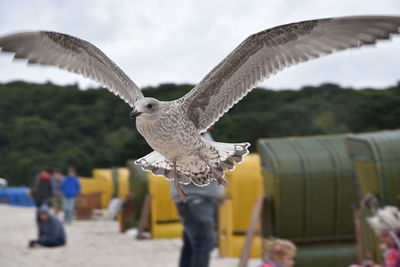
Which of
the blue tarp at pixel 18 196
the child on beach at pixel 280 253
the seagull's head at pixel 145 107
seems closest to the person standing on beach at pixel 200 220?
the child on beach at pixel 280 253

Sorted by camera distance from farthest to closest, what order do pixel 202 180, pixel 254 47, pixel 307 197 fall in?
1. pixel 307 197
2. pixel 254 47
3. pixel 202 180

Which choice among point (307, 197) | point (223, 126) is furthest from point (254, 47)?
point (307, 197)

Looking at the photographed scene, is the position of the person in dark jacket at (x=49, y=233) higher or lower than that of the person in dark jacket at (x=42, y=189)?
lower

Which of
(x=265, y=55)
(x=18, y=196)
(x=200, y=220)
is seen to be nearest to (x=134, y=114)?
(x=265, y=55)

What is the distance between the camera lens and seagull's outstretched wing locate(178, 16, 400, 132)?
98.3 inches

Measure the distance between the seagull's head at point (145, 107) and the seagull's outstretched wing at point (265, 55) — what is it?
0.32 metres

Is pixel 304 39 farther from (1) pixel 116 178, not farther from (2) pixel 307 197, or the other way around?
(1) pixel 116 178

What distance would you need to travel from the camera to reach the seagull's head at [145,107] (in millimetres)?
1897

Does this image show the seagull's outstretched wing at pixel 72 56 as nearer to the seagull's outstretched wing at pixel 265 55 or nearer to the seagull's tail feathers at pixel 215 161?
the seagull's outstretched wing at pixel 265 55

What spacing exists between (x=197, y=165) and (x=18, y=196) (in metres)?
30.7

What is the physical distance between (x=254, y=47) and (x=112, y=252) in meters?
9.26

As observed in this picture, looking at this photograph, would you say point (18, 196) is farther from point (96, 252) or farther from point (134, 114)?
point (134, 114)

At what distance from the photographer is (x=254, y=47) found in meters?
2.86

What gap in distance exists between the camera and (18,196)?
3200 cm
